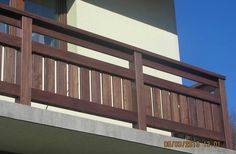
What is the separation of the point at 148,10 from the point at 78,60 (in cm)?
430

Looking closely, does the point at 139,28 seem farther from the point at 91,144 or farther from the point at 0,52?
the point at 0,52

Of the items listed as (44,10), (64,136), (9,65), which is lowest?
(64,136)

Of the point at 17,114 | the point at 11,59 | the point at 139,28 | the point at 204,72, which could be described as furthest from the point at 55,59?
the point at 139,28

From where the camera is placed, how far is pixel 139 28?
415 inches

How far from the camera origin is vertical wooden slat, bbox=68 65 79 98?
22.1 feet

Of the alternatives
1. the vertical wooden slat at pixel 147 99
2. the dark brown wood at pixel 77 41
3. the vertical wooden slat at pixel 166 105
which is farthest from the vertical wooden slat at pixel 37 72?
the vertical wooden slat at pixel 166 105

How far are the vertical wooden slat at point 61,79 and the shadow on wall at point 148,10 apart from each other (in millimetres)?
3351

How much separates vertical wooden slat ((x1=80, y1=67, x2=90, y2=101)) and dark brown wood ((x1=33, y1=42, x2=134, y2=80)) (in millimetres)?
90

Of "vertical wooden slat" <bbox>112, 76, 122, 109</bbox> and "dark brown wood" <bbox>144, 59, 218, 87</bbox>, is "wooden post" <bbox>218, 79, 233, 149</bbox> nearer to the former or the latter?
"dark brown wood" <bbox>144, 59, 218, 87</bbox>

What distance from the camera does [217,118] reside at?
8406 millimetres

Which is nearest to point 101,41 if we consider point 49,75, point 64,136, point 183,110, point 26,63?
point 49,75

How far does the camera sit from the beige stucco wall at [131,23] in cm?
958

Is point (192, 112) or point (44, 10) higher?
point (44, 10)

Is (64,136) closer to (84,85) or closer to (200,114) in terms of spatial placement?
(84,85)
